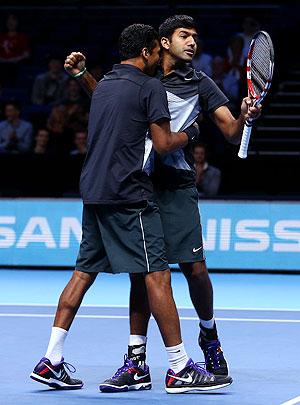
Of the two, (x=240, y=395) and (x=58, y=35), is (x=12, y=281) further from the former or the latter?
(x=58, y=35)

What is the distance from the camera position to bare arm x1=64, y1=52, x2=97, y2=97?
6.44m

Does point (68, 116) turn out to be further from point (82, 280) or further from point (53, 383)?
point (53, 383)

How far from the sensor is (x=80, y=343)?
761 cm

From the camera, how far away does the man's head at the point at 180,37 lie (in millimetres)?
6320

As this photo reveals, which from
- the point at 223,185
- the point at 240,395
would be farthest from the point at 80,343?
the point at 223,185

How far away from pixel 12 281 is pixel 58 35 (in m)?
7.77

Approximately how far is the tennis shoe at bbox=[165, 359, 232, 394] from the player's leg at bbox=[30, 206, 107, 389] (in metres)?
0.50

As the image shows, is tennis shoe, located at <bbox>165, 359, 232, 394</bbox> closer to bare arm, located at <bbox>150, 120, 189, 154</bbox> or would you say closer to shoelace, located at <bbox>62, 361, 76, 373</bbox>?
shoelace, located at <bbox>62, 361, 76, 373</bbox>

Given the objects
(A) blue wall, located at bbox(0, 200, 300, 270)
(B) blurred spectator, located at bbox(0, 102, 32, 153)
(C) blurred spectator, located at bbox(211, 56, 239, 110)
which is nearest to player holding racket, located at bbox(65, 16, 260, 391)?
(A) blue wall, located at bbox(0, 200, 300, 270)

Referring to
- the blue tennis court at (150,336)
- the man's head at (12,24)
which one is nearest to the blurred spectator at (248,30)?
the man's head at (12,24)

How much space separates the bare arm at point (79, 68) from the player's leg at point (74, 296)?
0.71 m

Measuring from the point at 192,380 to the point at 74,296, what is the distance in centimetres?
77

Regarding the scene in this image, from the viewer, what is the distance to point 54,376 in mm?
6230

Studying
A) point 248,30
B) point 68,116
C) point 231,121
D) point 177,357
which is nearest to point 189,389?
point 177,357
